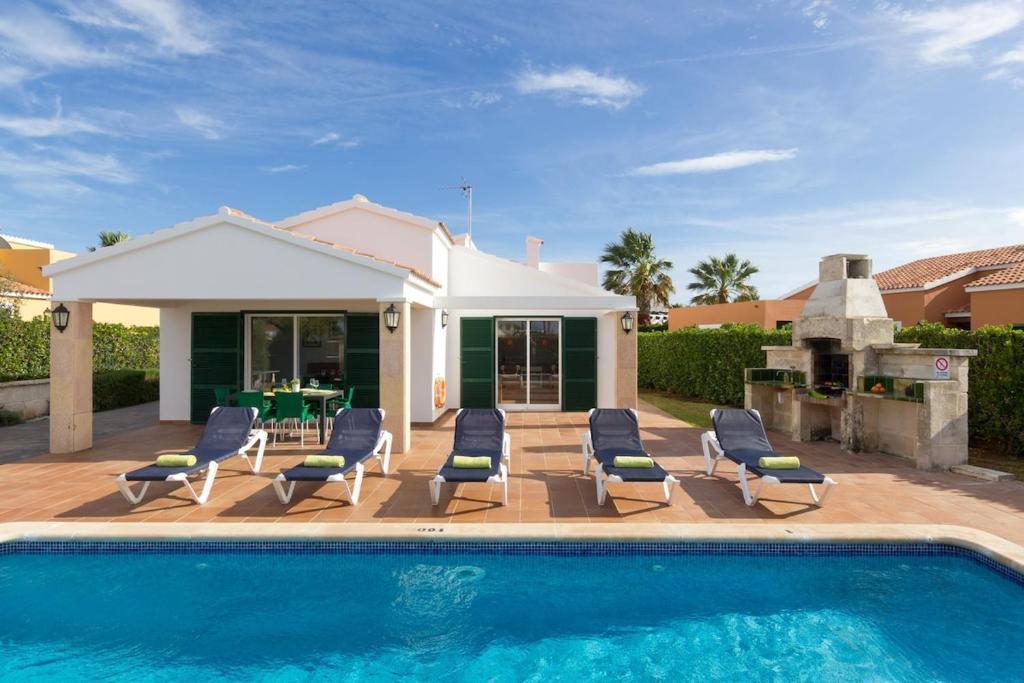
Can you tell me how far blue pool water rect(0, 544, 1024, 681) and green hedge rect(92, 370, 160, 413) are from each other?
13688 millimetres

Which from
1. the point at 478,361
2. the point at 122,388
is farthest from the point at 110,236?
the point at 478,361

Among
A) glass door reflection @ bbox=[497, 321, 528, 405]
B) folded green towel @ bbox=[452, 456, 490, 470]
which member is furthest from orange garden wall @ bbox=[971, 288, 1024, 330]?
folded green towel @ bbox=[452, 456, 490, 470]

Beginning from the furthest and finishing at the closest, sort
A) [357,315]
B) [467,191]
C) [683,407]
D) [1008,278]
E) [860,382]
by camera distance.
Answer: [467,191], [1008,278], [683,407], [357,315], [860,382]

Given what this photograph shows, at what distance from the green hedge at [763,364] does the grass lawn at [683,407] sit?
537 mm

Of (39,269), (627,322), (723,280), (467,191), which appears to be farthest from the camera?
(723,280)

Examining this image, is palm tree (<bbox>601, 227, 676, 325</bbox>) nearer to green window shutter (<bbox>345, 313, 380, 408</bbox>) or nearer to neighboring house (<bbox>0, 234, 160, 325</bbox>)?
green window shutter (<bbox>345, 313, 380, 408</bbox>)

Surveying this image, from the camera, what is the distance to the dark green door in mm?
14430

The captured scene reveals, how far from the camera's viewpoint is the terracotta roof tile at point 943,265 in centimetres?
2369

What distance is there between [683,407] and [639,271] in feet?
56.7

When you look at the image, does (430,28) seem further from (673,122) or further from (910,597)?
(910,597)

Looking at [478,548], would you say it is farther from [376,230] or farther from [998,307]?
[998,307]

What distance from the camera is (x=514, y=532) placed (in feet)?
21.3

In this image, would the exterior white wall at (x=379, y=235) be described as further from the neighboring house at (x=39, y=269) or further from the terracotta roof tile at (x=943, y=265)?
the terracotta roof tile at (x=943, y=265)

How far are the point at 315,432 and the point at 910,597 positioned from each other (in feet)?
38.2
